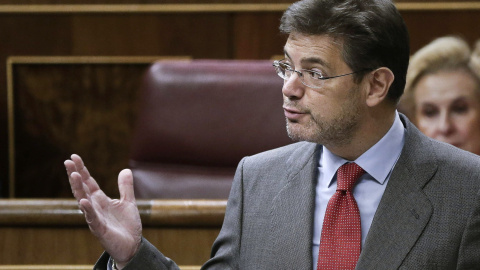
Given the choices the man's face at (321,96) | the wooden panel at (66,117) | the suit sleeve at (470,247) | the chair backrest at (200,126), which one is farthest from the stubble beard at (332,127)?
the wooden panel at (66,117)

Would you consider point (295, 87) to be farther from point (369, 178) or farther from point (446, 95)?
point (446, 95)

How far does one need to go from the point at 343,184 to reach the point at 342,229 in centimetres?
5

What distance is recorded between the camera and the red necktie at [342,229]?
77 cm

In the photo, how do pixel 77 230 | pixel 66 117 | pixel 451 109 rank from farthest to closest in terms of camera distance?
pixel 66 117 < pixel 451 109 < pixel 77 230

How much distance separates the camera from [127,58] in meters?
1.85

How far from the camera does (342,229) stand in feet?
2.55

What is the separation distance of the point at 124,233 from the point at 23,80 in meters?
1.19

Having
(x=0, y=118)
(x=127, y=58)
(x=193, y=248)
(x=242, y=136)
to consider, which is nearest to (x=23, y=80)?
(x=0, y=118)

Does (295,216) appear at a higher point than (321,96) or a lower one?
lower

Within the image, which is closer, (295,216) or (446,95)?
(295,216)

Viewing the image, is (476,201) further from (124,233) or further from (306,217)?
(124,233)

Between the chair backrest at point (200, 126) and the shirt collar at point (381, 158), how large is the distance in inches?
17.9

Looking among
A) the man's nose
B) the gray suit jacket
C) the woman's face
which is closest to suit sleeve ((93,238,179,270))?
the gray suit jacket

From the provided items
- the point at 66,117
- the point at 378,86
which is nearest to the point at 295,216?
the point at 378,86
